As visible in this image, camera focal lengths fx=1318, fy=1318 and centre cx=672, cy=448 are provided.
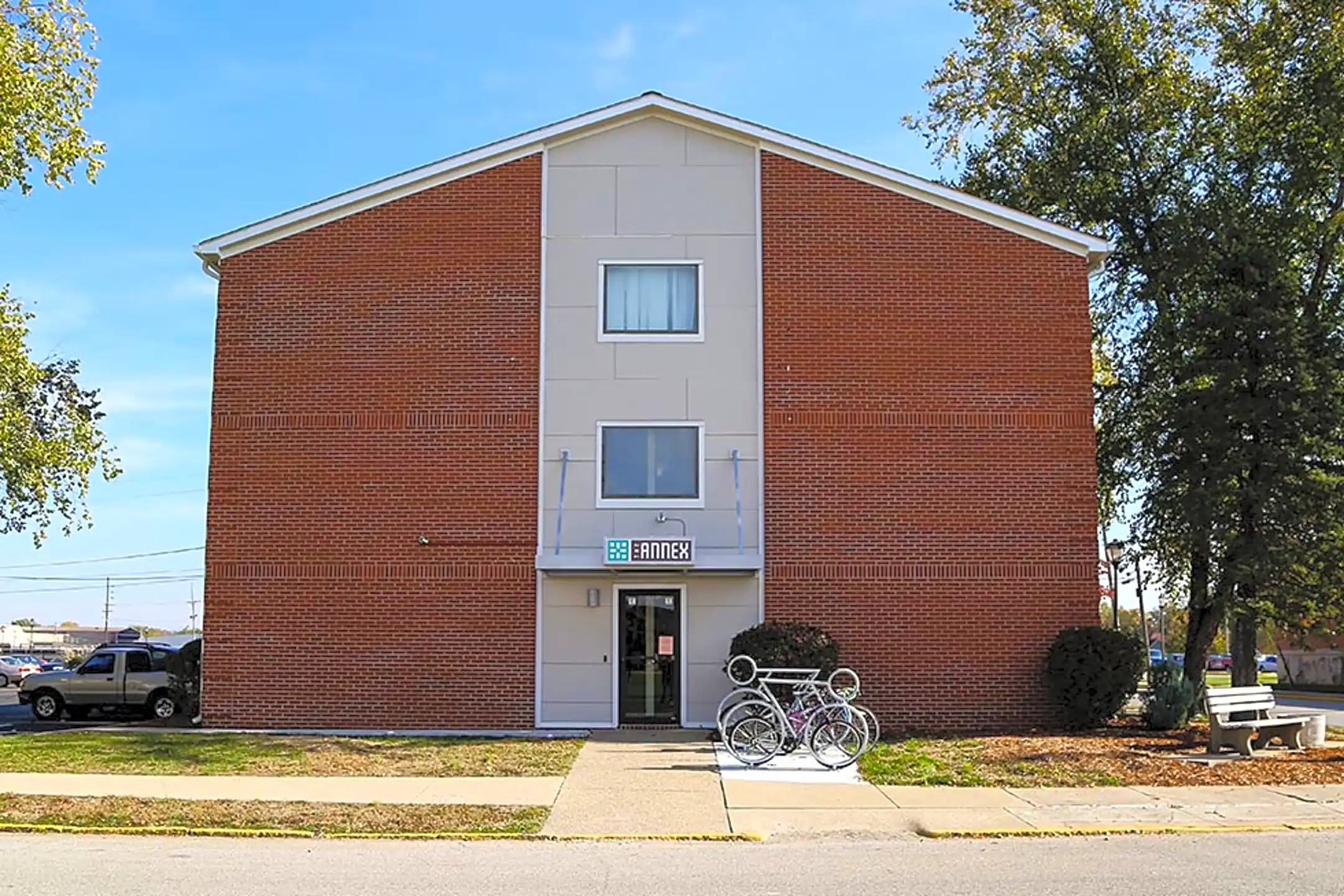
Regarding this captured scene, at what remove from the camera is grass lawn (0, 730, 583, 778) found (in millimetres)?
15336

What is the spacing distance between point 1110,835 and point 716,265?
469 inches

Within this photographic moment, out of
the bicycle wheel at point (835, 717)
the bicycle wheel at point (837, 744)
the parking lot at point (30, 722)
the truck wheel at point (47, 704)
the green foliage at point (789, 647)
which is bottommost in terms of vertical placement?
the parking lot at point (30, 722)

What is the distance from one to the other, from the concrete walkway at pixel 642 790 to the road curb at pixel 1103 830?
203 centimetres

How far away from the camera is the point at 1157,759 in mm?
16188

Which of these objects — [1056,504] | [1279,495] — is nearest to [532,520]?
[1056,504]

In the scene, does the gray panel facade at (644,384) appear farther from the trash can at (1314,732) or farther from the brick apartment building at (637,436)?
the trash can at (1314,732)

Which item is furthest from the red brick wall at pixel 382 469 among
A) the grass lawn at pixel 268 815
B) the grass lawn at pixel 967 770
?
the grass lawn at pixel 268 815

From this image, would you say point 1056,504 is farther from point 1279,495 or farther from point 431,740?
point 431,740

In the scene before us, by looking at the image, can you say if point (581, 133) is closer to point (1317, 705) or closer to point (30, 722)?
point (30, 722)

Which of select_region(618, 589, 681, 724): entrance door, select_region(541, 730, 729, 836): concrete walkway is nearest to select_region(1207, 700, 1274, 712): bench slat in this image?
select_region(541, 730, 729, 836): concrete walkway

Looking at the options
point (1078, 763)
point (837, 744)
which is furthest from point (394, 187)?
point (1078, 763)

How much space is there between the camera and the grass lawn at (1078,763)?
14.6 meters

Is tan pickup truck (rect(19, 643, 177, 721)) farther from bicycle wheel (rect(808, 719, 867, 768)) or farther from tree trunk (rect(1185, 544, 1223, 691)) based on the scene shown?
tree trunk (rect(1185, 544, 1223, 691))

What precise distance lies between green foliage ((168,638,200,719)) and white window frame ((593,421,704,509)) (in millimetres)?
7283
